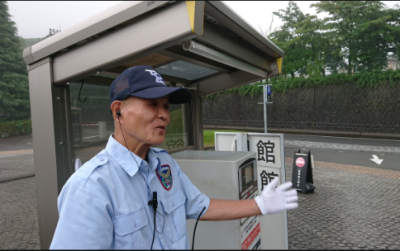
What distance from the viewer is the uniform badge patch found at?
1.56 metres

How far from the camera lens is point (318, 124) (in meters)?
22.4

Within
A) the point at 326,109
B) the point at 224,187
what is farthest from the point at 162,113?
the point at 326,109

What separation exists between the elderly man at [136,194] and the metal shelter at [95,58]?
1.78 ft

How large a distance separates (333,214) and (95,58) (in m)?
4.98

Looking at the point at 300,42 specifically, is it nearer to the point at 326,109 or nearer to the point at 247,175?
the point at 326,109

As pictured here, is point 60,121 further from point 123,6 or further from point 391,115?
point 391,115

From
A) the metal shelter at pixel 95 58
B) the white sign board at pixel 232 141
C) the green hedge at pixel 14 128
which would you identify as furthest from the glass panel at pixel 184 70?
the green hedge at pixel 14 128

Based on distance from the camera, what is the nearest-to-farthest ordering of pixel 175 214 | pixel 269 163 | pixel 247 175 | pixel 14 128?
pixel 175 214
pixel 247 175
pixel 269 163
pixel 14 128

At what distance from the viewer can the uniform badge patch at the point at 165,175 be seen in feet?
5.12

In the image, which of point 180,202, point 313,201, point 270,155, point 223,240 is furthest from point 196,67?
point 313,201

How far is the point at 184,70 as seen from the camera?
139 inches

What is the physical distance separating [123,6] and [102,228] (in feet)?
4.64

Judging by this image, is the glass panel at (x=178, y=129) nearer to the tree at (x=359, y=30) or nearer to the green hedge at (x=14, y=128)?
the green hedge at (x=14, y=128)

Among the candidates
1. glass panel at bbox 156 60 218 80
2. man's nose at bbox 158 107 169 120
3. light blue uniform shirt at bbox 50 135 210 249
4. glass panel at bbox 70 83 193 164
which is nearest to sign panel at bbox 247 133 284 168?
glass panel at bbox 156 60 218 80
